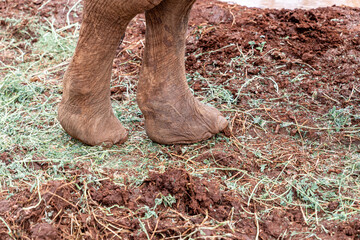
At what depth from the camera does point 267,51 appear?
3.45 metres

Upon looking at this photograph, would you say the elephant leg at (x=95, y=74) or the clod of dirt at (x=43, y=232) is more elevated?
the elephant leg at (x=95, y=74)

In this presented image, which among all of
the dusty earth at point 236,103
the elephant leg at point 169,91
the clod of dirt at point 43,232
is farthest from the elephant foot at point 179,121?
the clod of dirt at point 43,232

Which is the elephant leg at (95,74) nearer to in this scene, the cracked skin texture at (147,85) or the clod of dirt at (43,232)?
the cracked skin texture at (147,85)

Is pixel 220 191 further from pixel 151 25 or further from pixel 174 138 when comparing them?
pixel 151 25

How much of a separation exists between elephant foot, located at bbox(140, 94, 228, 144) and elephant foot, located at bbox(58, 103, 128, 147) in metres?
0.18

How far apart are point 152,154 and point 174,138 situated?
0.16m

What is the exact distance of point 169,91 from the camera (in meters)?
2.49

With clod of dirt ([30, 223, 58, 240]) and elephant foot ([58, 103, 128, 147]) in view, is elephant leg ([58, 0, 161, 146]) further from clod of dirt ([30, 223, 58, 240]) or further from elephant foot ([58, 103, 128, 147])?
clod of dirt ([30, 223, 58, 240])

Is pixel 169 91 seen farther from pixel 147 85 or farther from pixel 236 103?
pixel 236 103

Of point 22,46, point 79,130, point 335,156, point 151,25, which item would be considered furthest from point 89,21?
point 22,46

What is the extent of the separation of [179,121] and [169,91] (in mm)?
180

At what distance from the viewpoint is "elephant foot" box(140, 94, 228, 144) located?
251 centimetres

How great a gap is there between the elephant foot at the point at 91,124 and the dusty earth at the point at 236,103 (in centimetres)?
25

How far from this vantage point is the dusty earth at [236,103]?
1.91 m
